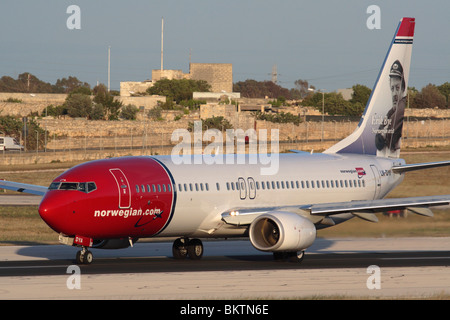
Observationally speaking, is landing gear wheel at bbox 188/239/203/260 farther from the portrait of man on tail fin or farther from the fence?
the fence

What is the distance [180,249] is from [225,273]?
5.14 meters

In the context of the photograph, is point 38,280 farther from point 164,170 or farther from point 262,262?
point 262,262

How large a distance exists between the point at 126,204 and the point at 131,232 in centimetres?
121

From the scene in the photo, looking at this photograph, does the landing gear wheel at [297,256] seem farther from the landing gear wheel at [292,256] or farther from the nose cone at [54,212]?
the nose cone at [54,212]

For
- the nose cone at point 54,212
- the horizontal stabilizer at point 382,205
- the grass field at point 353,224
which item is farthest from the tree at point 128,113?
the nose cone at point 54,212

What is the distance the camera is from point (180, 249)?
105ft

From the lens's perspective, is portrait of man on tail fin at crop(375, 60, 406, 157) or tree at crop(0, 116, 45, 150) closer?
portrait of man on tail fin at crop(375, 60, 406, 157)

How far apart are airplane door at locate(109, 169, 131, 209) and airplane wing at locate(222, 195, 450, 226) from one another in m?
4.33

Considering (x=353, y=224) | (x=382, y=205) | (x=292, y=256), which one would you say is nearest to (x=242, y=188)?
(x=292, y=256)

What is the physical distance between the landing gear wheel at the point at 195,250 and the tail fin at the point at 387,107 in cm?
982

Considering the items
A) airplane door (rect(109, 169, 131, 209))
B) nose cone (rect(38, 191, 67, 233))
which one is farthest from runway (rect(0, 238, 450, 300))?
airplane door (rect(109, 169, 131, 209))

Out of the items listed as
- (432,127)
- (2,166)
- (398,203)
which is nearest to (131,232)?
(398,203)

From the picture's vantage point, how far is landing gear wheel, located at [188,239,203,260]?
32125 millimetres

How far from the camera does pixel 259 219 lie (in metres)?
29.9
